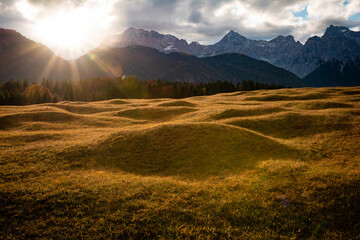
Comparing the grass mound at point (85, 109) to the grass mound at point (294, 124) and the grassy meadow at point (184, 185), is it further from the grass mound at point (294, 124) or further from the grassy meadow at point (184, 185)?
the grass mound at point (294, 124)

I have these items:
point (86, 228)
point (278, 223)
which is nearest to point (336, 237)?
point (278, 223)

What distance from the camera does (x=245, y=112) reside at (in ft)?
130

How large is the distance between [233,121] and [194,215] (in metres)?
24.3

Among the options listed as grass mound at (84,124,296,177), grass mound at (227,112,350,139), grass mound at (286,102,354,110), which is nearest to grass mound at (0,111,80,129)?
grass mound at (84,124,296,177)

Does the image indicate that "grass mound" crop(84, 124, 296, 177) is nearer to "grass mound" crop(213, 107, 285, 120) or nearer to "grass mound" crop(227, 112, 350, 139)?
"grass mound" crop(227, 112, 350, 139)

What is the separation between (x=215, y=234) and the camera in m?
9.73

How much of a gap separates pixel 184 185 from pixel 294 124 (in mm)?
24415

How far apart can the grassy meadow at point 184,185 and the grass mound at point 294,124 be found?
0.47 metres

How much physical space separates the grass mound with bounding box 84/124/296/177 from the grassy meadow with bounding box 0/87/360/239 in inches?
4.4

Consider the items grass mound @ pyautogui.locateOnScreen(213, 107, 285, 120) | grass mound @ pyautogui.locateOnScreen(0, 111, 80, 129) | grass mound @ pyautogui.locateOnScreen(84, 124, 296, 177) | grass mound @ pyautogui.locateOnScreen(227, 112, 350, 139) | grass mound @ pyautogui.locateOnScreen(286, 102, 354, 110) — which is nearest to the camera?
grass mound @ pyautogui.locateOnScreen(84, 124, 296, 177)

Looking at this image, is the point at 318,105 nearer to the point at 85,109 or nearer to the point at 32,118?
the point at 85,109

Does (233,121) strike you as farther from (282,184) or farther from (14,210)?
(14,210)

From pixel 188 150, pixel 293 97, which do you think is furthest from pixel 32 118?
pixel 293 97

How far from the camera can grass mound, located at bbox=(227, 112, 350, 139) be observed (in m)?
27.9
